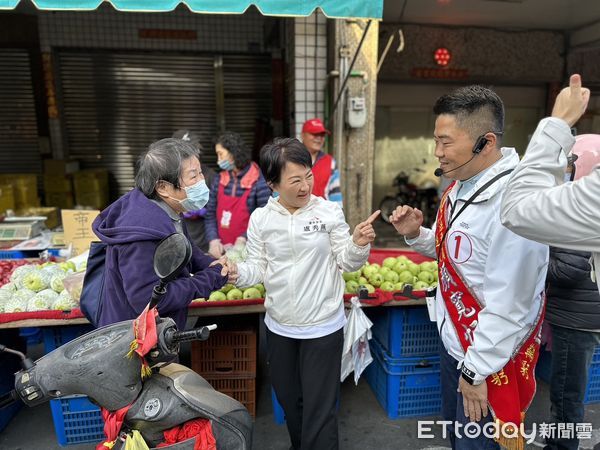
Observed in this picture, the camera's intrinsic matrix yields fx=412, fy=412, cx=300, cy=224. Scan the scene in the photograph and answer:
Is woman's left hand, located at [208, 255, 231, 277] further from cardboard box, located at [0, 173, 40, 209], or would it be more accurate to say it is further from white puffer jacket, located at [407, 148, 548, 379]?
cardboard box, located at [0, 173, 40, 209]

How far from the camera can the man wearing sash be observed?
1.58 meters

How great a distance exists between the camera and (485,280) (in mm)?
1633

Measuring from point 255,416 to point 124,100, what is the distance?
23.9 feet

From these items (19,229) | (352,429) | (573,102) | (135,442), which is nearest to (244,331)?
(352,429)

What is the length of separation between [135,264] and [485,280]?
1.42 meters

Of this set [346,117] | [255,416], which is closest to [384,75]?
[346,117]

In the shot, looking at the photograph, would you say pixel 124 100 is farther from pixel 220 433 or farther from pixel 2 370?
pixel 220 433

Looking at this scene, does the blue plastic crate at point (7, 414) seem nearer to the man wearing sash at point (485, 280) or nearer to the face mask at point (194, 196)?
the face mask at point (194, 196)

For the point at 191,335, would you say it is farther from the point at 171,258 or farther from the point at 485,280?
the point at 485,280

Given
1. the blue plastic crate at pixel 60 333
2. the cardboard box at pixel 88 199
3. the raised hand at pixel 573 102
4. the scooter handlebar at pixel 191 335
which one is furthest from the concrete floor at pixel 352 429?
the cardboard box at pixel 88 199

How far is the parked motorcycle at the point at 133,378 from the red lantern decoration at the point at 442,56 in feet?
28.0

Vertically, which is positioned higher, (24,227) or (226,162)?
(226,162)

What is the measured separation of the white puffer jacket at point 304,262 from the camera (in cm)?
225

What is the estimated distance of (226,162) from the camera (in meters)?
3.96
